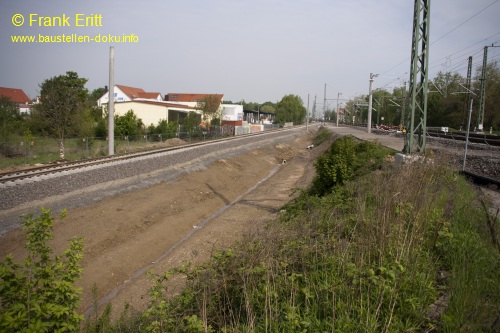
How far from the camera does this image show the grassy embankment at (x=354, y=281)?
12.7 feet

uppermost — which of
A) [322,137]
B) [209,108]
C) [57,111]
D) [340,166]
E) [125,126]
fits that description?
[209,108]

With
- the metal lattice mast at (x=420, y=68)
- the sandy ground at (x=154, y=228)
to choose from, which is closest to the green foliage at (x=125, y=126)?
the sandy ground at (x=154, y=228)

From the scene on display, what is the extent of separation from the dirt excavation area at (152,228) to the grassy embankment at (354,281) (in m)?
0.68

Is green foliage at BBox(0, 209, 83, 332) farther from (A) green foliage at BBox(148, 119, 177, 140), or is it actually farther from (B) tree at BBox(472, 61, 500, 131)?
(B) tree at BBox(472, 61, 500, 131)

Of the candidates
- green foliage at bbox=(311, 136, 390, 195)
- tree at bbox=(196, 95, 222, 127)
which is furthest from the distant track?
tree at bbox=(196, 95, 222, 127)

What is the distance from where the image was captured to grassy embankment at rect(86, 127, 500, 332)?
3.86 m

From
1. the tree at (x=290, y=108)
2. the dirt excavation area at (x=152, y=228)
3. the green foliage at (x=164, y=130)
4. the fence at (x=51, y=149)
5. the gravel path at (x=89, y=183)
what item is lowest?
the dirt excavation area at (x=152, y=228)

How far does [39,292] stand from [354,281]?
315 centimetres

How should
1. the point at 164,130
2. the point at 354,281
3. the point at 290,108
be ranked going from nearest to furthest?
the point at 354,281 < the point at 164,130 < the point at 290,108

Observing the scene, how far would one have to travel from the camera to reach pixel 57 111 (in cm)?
2908

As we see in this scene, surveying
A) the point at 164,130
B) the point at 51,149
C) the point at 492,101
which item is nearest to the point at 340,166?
the point at 51,149

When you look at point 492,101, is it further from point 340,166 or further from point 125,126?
point 125,126

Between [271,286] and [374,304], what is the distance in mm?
1139

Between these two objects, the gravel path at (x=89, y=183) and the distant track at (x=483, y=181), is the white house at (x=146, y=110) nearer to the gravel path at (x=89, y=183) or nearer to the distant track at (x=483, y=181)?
the gravel path at (x=89, y=183)
